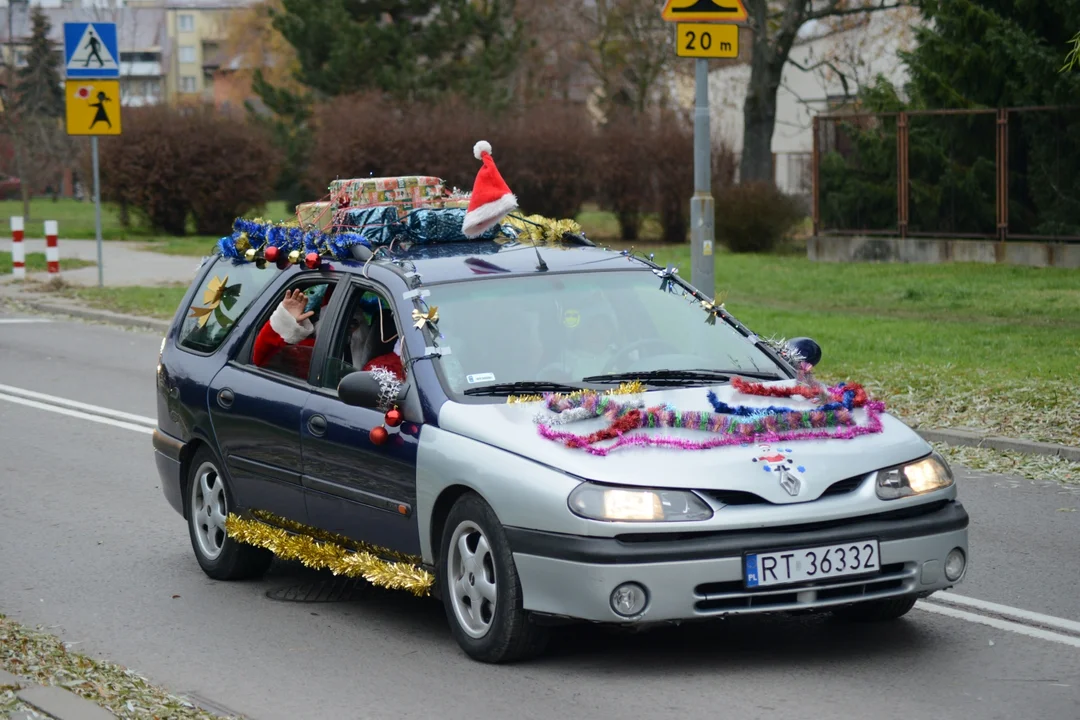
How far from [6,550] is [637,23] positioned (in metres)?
49.8

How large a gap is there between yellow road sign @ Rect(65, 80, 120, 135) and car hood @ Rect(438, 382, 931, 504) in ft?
61.3

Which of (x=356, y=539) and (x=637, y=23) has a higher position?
(x=637, y=23)

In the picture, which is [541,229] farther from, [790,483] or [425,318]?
[790,483]

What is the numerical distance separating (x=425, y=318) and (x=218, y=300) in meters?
1.91

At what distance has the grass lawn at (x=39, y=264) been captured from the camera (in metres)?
28.9

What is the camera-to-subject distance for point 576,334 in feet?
22.6

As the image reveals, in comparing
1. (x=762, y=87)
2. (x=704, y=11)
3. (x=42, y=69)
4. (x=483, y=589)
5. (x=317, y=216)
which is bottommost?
(x=483, y=589)

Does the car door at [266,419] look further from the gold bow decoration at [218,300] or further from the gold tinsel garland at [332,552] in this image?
the gold bow decoration at [218,300]

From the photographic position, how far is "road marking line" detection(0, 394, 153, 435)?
12.8 metres

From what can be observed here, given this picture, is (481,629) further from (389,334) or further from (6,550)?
(6,550)

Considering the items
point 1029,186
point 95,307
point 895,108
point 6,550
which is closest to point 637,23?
point 895,108

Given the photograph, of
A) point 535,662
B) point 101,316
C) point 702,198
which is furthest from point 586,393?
point 101,316

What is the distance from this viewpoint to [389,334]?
7.20 meters

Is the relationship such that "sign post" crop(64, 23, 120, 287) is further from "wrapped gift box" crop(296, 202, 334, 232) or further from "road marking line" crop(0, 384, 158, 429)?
"wrapped gift box" crop(296, 202, 334, 232)
